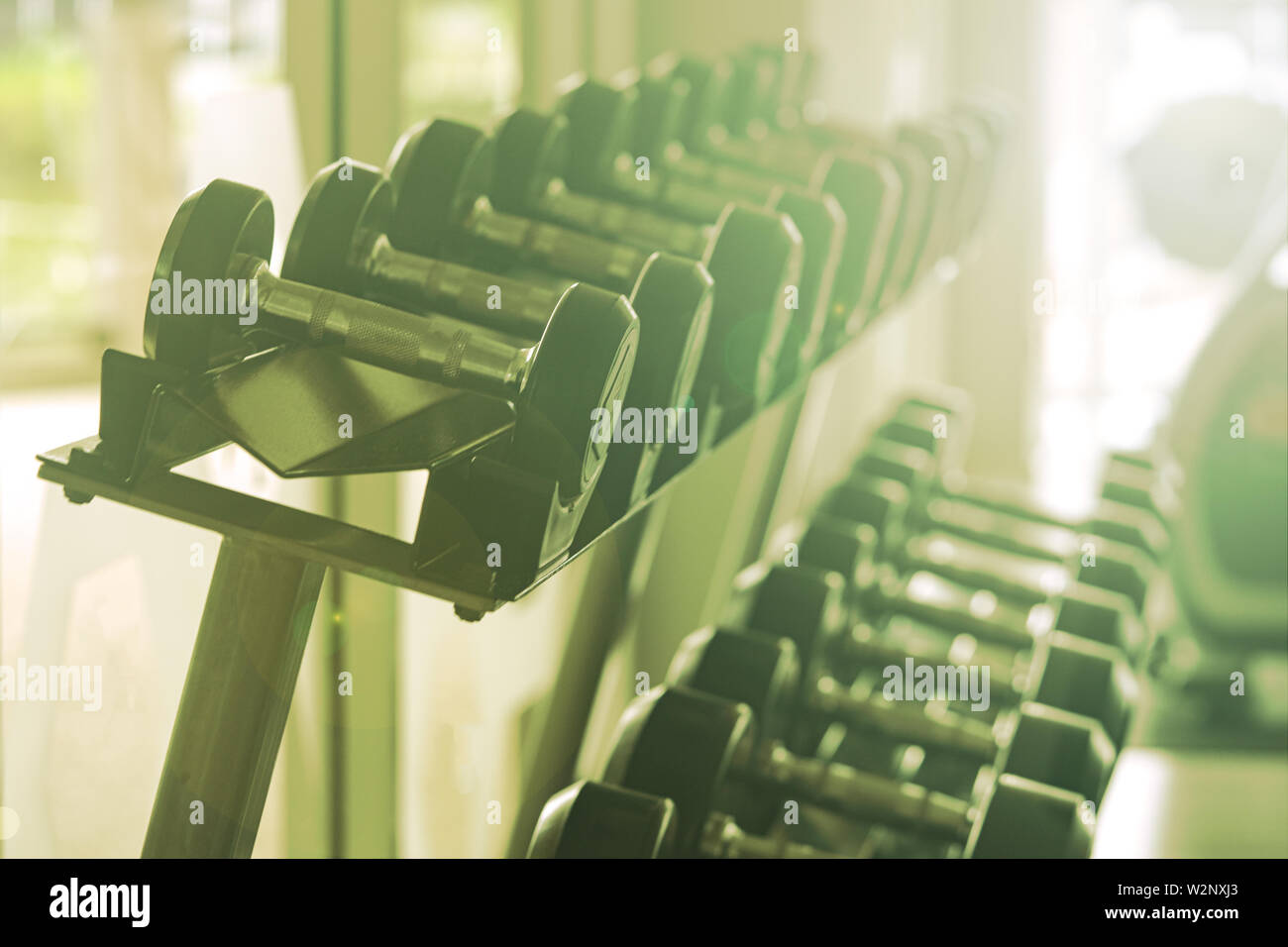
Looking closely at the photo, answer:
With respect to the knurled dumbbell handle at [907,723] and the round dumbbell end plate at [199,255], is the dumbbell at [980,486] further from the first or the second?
the round dumbbell end plate at [199,255]

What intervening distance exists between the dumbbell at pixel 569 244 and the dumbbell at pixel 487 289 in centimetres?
4

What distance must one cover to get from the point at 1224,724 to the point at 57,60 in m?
2.31

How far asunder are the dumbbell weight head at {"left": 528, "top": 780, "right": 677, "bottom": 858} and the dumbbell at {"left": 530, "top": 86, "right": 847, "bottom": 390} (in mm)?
240

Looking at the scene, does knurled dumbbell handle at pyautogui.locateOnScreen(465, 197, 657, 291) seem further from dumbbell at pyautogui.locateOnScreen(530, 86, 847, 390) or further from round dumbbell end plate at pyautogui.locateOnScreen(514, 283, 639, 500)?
round dumbbell end plate at pyautogui.locateOnScreen(514, 283, 639, 500)

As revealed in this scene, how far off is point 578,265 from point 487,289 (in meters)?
0.09

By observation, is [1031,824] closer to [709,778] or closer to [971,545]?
[709,778]

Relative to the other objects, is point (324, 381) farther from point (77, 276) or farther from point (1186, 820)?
point (1186, 820)

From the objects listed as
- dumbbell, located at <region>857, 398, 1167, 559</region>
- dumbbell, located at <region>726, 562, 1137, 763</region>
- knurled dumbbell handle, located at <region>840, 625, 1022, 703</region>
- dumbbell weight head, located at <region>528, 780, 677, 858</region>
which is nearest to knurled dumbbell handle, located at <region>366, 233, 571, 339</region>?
dumbbell weight head, located at <region>528, 780, 677, 858</region>

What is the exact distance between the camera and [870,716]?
0.91 meters

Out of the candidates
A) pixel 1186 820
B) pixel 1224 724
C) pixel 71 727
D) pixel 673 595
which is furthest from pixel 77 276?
pixel 1224 724

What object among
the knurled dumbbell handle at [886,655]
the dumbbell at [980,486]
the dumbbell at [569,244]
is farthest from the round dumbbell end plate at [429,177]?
the dumbbell at [980,486]

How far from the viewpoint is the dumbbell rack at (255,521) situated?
1.43 feet

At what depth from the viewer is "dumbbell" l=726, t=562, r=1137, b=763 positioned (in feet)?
2.67

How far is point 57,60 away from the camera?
827 mm
